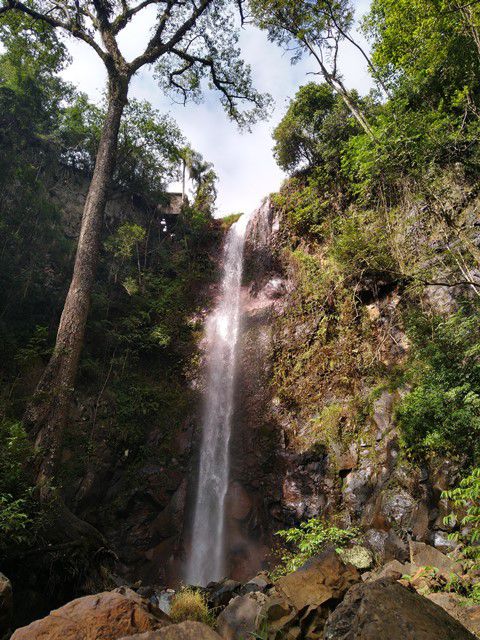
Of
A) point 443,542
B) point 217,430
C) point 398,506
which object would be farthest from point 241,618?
point 217,430

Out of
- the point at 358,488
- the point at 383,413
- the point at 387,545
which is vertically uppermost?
the point at 383,413

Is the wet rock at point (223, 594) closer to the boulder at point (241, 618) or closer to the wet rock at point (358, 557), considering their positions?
the boulder at point (241, 618)

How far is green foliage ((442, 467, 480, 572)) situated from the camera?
13.1 ft

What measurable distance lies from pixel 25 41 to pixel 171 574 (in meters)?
16.5

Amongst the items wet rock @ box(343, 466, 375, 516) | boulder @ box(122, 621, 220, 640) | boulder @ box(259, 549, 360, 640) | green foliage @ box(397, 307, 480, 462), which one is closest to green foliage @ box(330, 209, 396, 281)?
green foliage @ box(397, 307, 480, 462)

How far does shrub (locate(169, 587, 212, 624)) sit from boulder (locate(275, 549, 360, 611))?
1.76m

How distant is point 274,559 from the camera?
28.1 feet

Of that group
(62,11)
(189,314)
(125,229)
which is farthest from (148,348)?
(62,11)

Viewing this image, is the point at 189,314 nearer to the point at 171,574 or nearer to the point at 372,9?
the point at 171,574

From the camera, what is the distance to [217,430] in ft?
39.4

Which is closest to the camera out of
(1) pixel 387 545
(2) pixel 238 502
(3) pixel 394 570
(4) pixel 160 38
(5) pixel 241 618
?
(5) pixel 241 618

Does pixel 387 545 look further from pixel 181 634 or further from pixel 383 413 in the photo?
pixel 181 634

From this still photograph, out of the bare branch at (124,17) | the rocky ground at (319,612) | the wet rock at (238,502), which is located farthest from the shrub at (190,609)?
the bare branch at (124,17)

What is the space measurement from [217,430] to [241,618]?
760 centimetres
